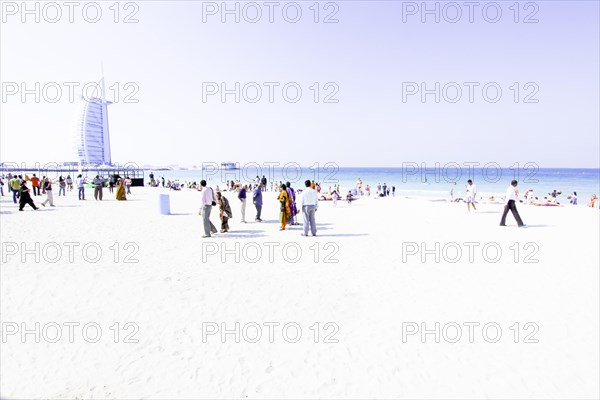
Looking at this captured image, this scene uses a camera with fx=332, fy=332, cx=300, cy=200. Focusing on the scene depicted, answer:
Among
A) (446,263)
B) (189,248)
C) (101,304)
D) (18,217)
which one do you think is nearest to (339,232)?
(446,263)

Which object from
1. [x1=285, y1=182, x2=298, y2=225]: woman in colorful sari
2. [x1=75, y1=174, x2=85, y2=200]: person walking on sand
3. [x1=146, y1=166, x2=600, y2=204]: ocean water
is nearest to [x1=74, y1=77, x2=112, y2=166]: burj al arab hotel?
[x1=146, y1=166, x2=600, y2=204]: ocean water

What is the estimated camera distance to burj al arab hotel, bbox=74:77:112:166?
110875 millimetres

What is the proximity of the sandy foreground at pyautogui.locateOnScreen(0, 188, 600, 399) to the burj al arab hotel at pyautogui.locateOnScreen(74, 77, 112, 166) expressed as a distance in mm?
121511

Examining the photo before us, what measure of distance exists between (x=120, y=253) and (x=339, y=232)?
6744mm

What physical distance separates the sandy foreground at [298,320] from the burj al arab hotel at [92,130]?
399 ft

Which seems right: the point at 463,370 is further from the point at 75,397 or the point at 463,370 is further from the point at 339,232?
the point at 339,232

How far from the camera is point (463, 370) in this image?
12.9 ft

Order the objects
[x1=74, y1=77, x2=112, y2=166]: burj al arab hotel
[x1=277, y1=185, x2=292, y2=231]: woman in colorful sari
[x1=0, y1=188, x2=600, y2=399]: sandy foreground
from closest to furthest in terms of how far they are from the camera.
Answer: [x1=0, y1=188, x2=600, y2=399]: sandy foreground → [x1=277, y1=185, x2=292, y2=231]: woman in colorful sari → [x1=74, y1=77, x2=112, y2=166]: burj al arab hotel

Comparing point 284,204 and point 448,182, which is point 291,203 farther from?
point 448,182

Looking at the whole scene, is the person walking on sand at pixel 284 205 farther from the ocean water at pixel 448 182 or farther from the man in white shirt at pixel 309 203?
the ocean water at pixel 448 182

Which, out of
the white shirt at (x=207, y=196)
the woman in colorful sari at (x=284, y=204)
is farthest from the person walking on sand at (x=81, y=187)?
the woman in colorful sari at (x=284, y=204)

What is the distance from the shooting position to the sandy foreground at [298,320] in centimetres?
374

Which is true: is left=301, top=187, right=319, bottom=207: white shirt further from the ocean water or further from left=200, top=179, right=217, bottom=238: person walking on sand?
the ocean water

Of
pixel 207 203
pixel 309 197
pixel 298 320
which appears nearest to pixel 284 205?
→ pixel 309 197
